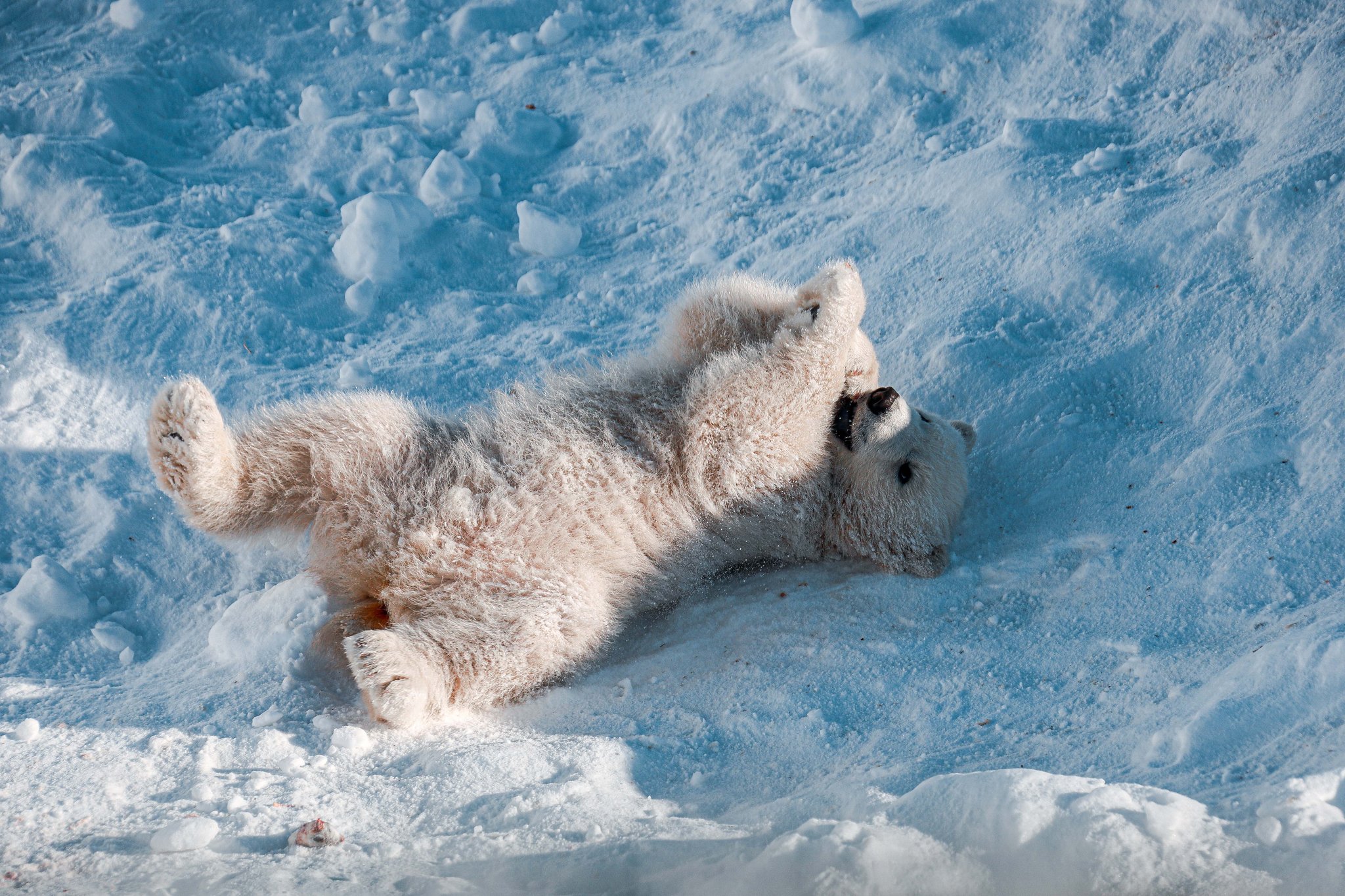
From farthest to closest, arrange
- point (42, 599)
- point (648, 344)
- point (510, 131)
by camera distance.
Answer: point (510, 131)
point (648, 344)
point (42, 599)

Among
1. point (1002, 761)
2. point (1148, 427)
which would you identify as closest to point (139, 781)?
point (1002, 761)

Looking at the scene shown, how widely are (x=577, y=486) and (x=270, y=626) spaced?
44.0 inches

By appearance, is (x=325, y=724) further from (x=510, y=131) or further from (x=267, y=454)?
(x=510, y=131)

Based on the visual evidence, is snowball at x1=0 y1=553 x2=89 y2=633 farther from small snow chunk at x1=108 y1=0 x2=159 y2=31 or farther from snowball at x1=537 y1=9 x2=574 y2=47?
snowball at x1=537 y1=9 x2=574 y2=47

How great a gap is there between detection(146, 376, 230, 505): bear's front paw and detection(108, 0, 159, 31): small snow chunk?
355 cm

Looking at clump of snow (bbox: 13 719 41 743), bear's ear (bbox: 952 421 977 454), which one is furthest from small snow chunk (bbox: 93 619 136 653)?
bear's ear (bbox: 952 421 977 454)

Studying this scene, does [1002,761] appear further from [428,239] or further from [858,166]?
[428,239]

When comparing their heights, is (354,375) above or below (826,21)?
below

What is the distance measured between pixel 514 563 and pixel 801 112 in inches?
125

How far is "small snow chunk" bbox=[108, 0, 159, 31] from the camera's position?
17.7 ft

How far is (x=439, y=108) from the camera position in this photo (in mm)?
5281

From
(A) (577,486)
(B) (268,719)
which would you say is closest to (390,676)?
(B) (268,719)

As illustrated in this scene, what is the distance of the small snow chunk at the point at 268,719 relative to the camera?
2.85 meters

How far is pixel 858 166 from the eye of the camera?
16.1ft
